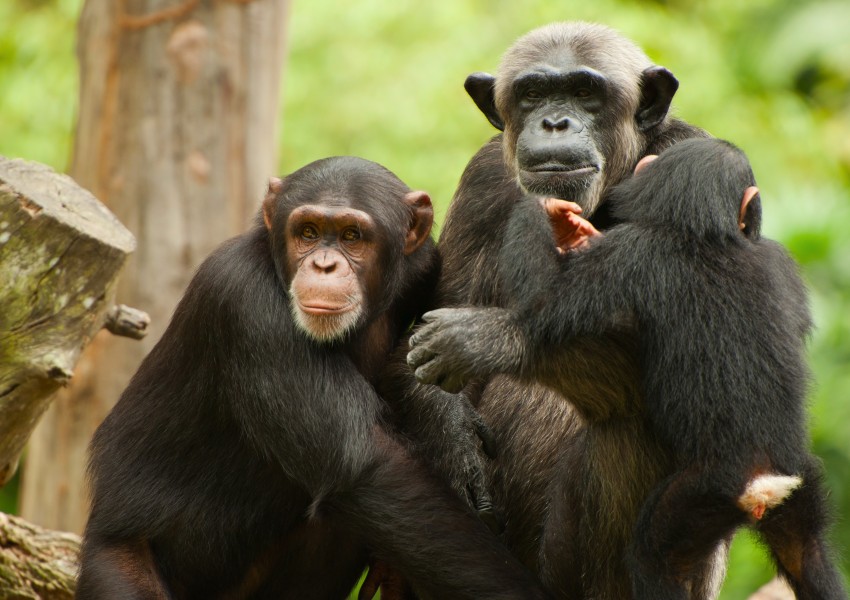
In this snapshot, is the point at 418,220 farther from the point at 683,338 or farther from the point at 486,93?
the point at 683,338

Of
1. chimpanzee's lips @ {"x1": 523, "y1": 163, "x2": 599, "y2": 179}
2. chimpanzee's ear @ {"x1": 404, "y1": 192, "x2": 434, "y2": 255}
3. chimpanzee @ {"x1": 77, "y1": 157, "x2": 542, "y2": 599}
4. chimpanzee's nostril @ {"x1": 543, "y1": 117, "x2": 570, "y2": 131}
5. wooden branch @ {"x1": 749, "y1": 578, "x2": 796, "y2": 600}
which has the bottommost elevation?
wooden branch @ {"x1": 749, "y1": 578, "x2": 796, "y2": 600}

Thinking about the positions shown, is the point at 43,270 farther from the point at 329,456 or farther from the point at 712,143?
the point at 712,143

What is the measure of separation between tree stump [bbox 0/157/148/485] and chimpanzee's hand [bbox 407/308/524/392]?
151cm

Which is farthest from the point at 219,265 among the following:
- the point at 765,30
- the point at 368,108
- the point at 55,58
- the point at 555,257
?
the point at 765,30

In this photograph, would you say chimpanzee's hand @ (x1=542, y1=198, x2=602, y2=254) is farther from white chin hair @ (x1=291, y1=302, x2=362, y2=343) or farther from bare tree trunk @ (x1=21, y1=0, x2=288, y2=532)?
bare tree trunk @ (x1=21, y1=0, x2=288, y2=532)

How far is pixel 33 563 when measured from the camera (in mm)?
5602

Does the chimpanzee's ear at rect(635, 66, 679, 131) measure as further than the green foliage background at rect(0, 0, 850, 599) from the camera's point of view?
No

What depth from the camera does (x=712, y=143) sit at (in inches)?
173

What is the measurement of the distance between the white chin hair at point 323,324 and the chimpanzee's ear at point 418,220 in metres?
0.61

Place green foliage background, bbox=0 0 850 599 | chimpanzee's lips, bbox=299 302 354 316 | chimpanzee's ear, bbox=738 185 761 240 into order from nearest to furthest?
chimpanzee's ear, bbox=738 185 761 240 < chimpanzee's lips, bbox=299 302 354 316 < green foliage background, bbox=0 0 850 599

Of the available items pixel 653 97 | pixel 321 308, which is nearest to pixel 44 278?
pixel 321 308

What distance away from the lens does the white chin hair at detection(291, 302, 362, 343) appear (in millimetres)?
4688

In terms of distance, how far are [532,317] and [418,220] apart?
1141mm

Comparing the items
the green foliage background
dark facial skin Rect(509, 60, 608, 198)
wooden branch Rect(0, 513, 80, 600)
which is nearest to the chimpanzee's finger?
dark facial skin Rect(509, 60, 608, 198)
